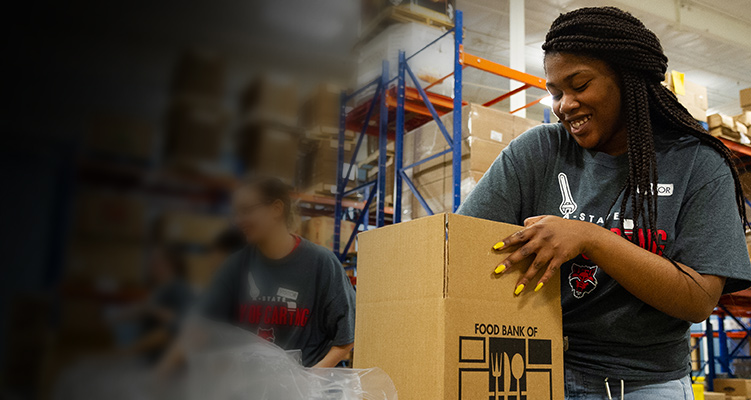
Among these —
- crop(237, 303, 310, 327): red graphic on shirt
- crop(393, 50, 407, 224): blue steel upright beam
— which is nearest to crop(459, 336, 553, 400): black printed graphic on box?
crop(237, 303, 310, 327): red graphic on shirt

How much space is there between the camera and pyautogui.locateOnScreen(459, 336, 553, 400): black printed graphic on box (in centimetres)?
77

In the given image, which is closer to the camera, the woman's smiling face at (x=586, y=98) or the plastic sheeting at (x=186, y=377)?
the plastic sheeting at (x=186, y=377)

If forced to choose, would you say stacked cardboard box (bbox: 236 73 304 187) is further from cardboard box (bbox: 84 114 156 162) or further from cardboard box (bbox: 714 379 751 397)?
cardboard box (bbox: 714 379 751 397)

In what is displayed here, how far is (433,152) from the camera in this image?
367 cm

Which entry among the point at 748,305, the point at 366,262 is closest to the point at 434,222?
the point at 366,262

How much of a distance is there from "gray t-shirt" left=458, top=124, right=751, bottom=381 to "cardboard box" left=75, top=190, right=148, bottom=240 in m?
0.87

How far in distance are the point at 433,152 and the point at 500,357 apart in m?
2.92

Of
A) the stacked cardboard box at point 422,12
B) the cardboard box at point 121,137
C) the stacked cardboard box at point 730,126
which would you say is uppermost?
→ the stacked cardboard box at point 422,12

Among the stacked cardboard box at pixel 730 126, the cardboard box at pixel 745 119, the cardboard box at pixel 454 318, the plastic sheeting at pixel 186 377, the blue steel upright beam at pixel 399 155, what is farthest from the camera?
the cardboard box at pixel 745 119

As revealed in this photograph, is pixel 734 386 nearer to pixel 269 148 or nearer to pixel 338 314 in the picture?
pixel 338 314

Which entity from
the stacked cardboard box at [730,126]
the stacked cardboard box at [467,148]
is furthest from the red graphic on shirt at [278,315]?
the stacked cardboard box at [730,126]

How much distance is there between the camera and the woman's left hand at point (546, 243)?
840mm

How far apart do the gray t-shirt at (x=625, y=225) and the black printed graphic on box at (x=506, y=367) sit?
0.15 metres

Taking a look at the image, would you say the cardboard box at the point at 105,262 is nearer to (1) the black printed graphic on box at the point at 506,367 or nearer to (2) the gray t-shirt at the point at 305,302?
(1) the black printed graphic on box at the point at 506,367
